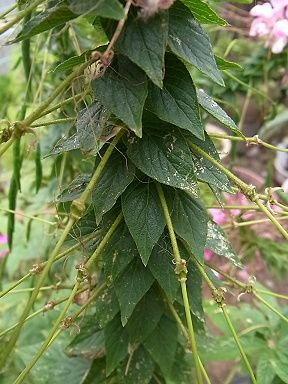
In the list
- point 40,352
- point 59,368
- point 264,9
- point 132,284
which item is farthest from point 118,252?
point 264,9

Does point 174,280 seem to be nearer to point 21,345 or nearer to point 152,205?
point 152,205

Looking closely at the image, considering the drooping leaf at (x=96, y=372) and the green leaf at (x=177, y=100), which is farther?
the drooping leaf at (x=96, y=372)

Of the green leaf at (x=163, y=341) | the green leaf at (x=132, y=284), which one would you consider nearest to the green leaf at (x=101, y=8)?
the green leaf at (x=132, y=284)

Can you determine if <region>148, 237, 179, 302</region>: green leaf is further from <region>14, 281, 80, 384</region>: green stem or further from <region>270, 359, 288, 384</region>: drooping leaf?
<region>270, 359, 288, 384</region>: drooping leaf

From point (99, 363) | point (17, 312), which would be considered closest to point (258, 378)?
point (99, 363)

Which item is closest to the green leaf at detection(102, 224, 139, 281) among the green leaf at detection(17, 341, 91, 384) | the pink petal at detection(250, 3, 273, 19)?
the green leaf at detection(17, 341, 91, 384)

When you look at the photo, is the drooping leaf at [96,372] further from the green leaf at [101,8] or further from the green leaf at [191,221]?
the green leaf at [101,8]
